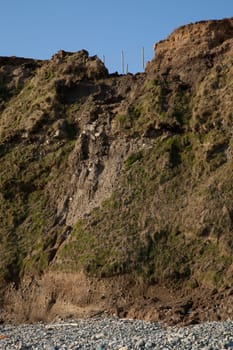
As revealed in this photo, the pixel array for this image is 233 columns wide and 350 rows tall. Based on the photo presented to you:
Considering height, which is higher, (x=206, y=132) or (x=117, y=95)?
(x=117, y=95)

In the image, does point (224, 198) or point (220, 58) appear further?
point (220, 58)

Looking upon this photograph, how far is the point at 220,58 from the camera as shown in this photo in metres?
34.7

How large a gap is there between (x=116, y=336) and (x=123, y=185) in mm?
10067

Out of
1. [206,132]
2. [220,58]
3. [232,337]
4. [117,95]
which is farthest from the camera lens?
[117,95]

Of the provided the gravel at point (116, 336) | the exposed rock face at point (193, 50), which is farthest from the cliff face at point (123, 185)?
the gravel at point (116, 336)

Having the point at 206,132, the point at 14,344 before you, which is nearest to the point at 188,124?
the point at 206,132

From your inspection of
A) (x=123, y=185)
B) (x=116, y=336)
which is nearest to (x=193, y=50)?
(x=123, y=185)

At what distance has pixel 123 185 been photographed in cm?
3162

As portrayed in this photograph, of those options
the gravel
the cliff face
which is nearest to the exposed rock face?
the cliff face

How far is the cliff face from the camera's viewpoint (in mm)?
27688

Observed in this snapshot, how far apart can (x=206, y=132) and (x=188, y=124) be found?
1176 mm

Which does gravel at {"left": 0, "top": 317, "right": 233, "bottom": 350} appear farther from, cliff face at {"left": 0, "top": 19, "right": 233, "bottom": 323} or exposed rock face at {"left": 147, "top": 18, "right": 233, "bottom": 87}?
exposed rock face at {"left": 147, "top": 18, "right": 233, "bottom": 87}

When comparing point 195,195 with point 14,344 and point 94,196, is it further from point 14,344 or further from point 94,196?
point 14,344

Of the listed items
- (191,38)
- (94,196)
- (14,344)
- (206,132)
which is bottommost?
(14,344)
